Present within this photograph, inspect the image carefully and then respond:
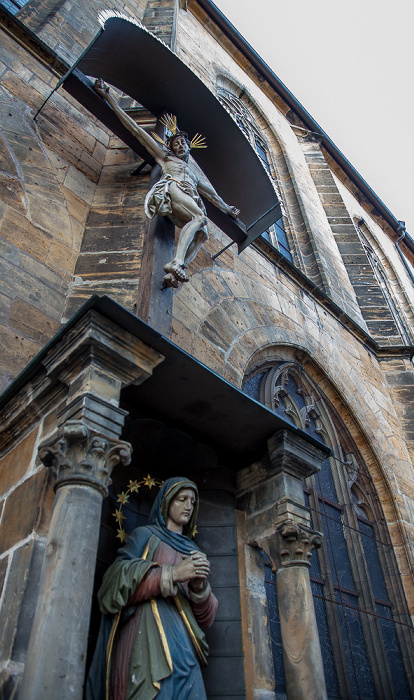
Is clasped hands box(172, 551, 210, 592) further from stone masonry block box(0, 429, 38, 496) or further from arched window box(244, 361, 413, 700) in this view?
arched window box(244, 361, 413, 700)

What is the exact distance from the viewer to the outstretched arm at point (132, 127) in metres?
5.08

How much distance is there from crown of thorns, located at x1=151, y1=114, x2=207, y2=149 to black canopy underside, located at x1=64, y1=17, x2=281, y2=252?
0.08m

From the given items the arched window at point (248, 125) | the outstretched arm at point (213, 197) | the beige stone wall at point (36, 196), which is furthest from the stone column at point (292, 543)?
the arched window at point (248, 125)

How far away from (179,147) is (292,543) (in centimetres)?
362

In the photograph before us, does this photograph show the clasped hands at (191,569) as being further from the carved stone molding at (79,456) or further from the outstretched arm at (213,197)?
the outstretched arm at (213,197)

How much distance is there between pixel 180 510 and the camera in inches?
129

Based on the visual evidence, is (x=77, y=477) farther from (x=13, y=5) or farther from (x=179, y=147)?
(x=13, y=5)

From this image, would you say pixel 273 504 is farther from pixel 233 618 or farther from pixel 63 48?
pixel 63 48

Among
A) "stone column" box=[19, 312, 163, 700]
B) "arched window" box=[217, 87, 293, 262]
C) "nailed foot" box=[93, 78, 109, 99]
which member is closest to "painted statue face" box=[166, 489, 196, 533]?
"stone column" box=[19, 312, 163, 700]

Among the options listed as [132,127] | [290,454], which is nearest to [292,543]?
[290,454]

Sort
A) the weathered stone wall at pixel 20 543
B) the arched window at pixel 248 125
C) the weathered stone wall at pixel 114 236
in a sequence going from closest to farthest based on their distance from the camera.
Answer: the weathered stone wall at pixel 20 543
the weathered stone wall at pixel 114 236
the arched window at pixel 248 125

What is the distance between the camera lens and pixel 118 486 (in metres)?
3.57

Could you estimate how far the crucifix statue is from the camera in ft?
14.5

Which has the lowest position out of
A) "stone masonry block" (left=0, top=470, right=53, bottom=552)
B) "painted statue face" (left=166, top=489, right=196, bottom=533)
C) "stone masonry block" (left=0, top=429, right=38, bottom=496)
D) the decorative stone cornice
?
"stone masonry block" (left=0, top=470, right=53, bottom=552)
